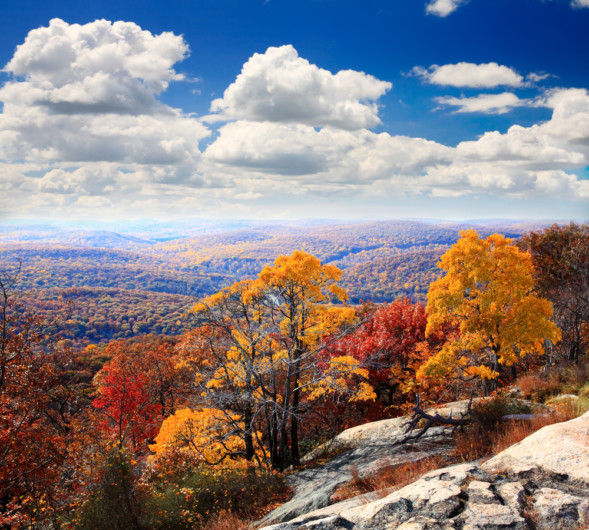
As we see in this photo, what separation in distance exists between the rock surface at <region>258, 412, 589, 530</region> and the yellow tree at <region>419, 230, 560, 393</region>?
8720mm

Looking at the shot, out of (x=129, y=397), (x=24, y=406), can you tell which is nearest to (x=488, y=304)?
(x=24, y=406)

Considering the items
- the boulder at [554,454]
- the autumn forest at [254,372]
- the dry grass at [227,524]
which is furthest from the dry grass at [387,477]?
the autumn forest at [254,372]

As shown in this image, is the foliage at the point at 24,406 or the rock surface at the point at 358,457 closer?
the rock surface at the point at 358,457

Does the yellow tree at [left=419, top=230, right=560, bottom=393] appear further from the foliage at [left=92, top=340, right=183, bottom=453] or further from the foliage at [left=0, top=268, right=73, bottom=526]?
the foliage at [left=92, top=340, right=183, bottom=453]

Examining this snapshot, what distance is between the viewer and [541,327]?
47.5ft

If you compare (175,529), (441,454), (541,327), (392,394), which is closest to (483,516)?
(441,454)

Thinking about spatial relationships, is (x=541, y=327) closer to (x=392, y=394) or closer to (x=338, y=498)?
(x=338, y=498)

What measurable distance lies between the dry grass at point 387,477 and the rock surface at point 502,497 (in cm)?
229

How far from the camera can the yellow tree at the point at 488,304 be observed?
14672mm

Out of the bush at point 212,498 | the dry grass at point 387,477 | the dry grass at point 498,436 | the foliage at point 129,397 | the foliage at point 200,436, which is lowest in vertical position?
the foliage at point 129,397

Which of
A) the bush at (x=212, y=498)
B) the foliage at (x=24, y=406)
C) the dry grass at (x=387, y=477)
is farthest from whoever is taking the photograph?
the foliage at (x=24, y=406)

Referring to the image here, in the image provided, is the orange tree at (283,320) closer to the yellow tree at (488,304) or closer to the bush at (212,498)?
the bush at (212,498)

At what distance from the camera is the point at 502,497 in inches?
218

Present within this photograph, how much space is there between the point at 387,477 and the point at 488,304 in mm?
9795
